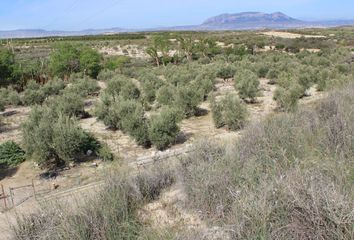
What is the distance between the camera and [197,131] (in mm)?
19531

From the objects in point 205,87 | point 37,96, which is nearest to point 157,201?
point 205,87

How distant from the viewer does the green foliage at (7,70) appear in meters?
38.6

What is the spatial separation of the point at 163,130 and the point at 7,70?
28.2m

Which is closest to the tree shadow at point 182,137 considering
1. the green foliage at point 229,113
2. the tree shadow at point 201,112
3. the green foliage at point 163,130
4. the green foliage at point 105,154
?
the green foliage at point 163,130

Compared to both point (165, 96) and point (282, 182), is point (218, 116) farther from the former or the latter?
point (282, 182)

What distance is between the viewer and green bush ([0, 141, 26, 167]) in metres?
16.3

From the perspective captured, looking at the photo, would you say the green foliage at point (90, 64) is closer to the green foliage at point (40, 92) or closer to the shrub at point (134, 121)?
the green foliage at point (40, 92)

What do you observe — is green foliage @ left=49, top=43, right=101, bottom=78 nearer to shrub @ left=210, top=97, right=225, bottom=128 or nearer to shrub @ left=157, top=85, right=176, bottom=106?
shrub @ left=157, top=85, right=176, bottom=106

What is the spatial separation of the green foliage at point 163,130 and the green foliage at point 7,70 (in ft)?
88.8

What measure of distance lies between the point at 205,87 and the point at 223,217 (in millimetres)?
23036

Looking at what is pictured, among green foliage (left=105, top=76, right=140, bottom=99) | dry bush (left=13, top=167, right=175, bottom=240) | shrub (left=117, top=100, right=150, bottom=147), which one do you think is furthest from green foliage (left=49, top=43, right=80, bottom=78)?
dry bush (left=13, top=167, right=175, bottom=240)

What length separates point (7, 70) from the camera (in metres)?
39.1

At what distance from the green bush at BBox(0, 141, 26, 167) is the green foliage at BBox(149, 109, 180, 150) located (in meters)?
5.80

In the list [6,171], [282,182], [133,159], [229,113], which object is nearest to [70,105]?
[6,171]
